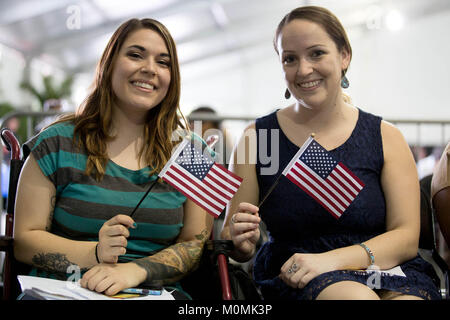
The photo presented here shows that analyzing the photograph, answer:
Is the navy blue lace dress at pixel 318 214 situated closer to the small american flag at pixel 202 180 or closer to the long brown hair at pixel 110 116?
the small american flag at pixel 202 180

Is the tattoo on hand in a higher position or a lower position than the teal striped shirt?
lower

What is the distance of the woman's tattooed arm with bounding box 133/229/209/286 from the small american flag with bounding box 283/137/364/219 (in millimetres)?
521

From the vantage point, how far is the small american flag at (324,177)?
1.97 m

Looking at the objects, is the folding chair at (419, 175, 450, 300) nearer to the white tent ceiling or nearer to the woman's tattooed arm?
the woman's tattooed arm

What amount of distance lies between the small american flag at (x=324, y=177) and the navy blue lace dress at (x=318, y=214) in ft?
0.36

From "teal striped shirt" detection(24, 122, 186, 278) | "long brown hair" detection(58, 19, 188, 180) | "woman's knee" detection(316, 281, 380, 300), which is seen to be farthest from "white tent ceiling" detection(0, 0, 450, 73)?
"woman's knee" detection(316, 281, 380, 300)

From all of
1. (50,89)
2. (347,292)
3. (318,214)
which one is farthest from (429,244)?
(50,89)

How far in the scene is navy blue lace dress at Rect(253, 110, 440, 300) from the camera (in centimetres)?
206

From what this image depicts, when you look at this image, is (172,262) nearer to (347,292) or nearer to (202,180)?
(202,180)

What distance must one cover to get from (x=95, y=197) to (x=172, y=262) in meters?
0.42

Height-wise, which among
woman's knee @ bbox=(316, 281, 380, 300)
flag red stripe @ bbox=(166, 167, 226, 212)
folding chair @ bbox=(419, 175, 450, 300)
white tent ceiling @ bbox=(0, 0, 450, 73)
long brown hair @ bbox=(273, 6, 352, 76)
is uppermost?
white tent ceiling @ bbox=(0, 0, 450, 73)

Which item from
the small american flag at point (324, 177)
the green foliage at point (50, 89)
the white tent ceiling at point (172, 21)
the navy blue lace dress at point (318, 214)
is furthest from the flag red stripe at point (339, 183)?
the green foliage at point (50, 89)

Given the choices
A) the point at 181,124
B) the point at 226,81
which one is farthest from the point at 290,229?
the point at 226,81

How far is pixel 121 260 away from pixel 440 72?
41.1 feet
